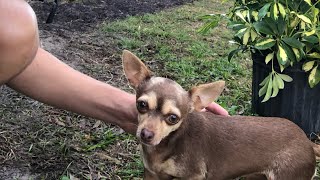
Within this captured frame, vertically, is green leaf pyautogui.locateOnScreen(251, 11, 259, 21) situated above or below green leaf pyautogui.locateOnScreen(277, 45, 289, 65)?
above

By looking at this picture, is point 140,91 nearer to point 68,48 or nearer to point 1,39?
point 1,39

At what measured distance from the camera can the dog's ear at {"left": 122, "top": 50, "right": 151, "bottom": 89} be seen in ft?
7.48

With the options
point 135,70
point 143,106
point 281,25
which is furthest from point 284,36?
point 143,106

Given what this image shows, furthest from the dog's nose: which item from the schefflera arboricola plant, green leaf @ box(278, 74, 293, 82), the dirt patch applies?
green leaf @ box(278, 74, 293, 82)

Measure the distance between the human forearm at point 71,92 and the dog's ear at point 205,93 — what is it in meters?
0.33

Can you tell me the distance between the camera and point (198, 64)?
4.32 meters

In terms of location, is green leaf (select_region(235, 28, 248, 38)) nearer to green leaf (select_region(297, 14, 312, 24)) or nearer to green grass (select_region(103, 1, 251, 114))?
green leaf (select_region(297, 14, 312, 24))

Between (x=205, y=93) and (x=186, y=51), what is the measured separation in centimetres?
241

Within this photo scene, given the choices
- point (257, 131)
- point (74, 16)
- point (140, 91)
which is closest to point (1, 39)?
point (140, 91)

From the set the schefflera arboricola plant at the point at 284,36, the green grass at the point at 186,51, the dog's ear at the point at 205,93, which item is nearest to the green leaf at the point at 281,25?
the schefflera arboricola plant at the point at 284,36

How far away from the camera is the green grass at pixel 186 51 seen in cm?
389

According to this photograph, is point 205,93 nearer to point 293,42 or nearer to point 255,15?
point 293,42

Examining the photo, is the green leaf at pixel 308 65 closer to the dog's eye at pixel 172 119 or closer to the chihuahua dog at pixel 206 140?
the chihuahua dog at pixel 206 140

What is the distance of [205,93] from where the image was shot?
2258 mm
